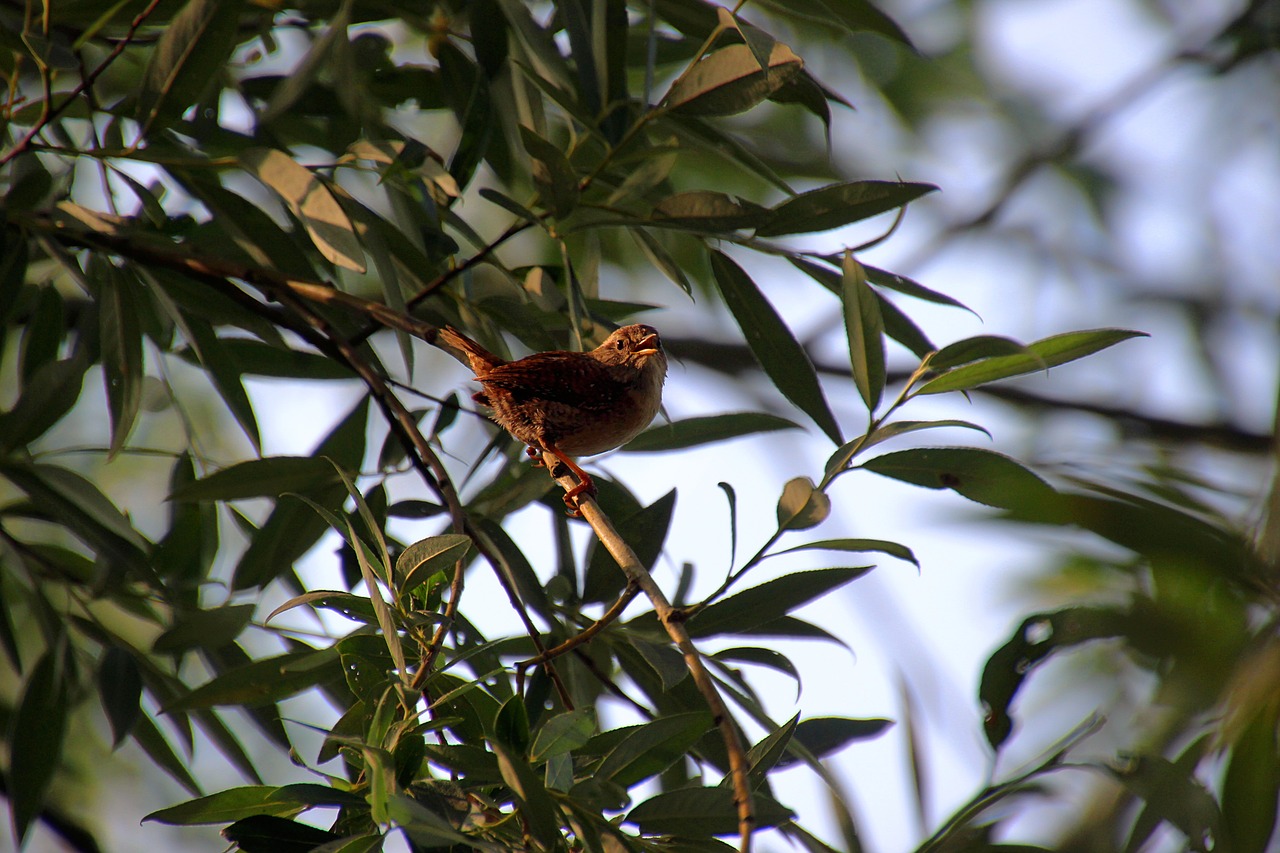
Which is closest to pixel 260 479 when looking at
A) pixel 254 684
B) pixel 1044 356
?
pixel 254 684

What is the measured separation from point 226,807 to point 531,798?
0.57 metres

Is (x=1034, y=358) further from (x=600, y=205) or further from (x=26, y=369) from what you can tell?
(x=26, y=369)

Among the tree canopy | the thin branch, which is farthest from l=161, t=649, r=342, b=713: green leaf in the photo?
the thin branch

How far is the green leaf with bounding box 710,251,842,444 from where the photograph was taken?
7.61ft

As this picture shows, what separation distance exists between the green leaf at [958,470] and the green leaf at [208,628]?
4.30 feet

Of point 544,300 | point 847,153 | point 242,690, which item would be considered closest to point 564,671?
point 242,690

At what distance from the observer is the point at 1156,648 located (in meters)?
1.04

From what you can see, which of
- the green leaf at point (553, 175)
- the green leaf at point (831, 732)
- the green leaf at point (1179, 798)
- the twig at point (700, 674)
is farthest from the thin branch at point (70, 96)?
the green leaf at point (1179, 798)

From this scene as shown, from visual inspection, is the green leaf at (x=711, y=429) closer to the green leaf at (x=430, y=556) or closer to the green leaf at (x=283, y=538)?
the green leaf at (x=283, y=538)

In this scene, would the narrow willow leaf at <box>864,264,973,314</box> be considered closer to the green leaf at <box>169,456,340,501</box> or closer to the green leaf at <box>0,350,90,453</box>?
the green leaf at <box>169,456,340,501</box>

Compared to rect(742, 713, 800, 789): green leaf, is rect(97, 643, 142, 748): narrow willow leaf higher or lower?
higher

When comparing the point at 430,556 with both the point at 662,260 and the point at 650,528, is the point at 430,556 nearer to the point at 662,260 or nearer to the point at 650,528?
the point at 650,528

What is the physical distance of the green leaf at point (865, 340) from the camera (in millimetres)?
1931

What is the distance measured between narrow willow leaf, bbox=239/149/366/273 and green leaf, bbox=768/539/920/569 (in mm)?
965
